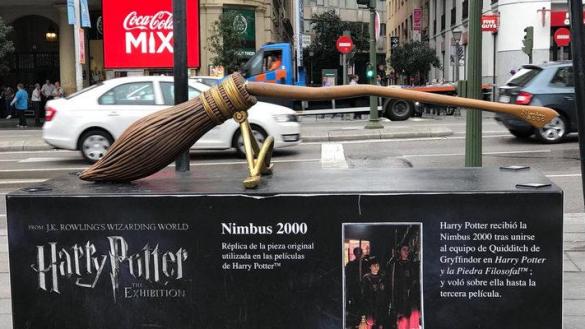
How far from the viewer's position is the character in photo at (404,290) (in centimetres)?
283

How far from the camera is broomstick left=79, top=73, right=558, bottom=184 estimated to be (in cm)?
311

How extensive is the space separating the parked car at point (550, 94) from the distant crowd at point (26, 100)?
18852mm

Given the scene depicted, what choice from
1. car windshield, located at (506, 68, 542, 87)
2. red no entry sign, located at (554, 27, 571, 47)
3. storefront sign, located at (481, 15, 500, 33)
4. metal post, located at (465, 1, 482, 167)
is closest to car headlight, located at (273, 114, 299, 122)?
car windshield, located at (506, 68, 542, 87)

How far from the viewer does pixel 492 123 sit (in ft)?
66.8

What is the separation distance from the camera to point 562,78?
1377 centimetres

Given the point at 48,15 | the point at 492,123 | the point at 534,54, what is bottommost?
the point at 492,123

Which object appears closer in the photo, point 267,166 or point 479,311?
point 479,311

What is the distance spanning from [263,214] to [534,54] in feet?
95.0

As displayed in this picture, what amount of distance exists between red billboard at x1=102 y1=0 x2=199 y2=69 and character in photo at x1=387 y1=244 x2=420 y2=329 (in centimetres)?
1882

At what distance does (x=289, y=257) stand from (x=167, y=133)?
822 millimetres

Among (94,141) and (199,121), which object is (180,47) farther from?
(94,141)

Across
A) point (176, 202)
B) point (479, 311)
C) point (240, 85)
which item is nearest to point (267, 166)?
point (240, 85)

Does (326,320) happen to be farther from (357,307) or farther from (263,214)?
(263,214)

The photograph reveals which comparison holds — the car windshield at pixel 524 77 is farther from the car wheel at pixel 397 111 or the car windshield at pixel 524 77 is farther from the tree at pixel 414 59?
the tree at pixel 414 59
